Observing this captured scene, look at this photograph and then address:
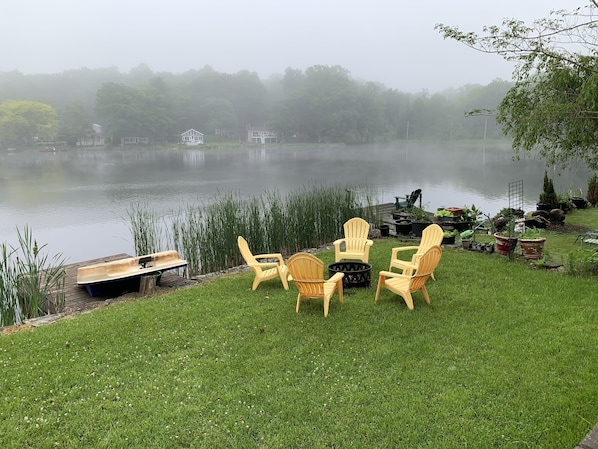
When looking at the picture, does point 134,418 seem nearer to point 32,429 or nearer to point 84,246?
point 32,429

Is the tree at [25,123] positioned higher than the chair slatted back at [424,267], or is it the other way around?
the tree at [25,123]

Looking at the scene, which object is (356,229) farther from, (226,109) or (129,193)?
(226,109)

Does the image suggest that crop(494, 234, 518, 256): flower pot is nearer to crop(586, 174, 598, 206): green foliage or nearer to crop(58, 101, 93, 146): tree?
crop(586, 174, 598, 206): green foliage

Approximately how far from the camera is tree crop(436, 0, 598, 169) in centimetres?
588

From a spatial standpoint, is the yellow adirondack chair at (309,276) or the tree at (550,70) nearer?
the yellow adirondack chair at (309,276)

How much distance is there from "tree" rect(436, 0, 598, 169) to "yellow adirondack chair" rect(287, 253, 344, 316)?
418cm

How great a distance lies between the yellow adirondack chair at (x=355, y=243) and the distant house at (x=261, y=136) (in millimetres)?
69120

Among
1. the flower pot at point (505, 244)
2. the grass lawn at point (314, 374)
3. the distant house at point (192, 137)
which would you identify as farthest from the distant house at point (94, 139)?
the flower pot at point (505, 244)

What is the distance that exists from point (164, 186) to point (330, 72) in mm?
68865

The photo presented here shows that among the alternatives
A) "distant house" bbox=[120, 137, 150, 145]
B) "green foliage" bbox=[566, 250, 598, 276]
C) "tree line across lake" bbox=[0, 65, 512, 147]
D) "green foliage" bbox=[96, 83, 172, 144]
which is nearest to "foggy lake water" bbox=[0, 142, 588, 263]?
"green foliage" bbox=[566, 250, 598, 276]

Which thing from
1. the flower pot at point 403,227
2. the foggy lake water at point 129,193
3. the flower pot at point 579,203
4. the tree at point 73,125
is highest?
the tree at point 73,125

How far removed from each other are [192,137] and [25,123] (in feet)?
74.5

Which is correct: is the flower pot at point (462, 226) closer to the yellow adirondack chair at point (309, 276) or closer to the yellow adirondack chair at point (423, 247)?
the yellow adirondack chair at point (423, 247)

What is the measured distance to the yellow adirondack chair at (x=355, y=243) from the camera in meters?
5.93
